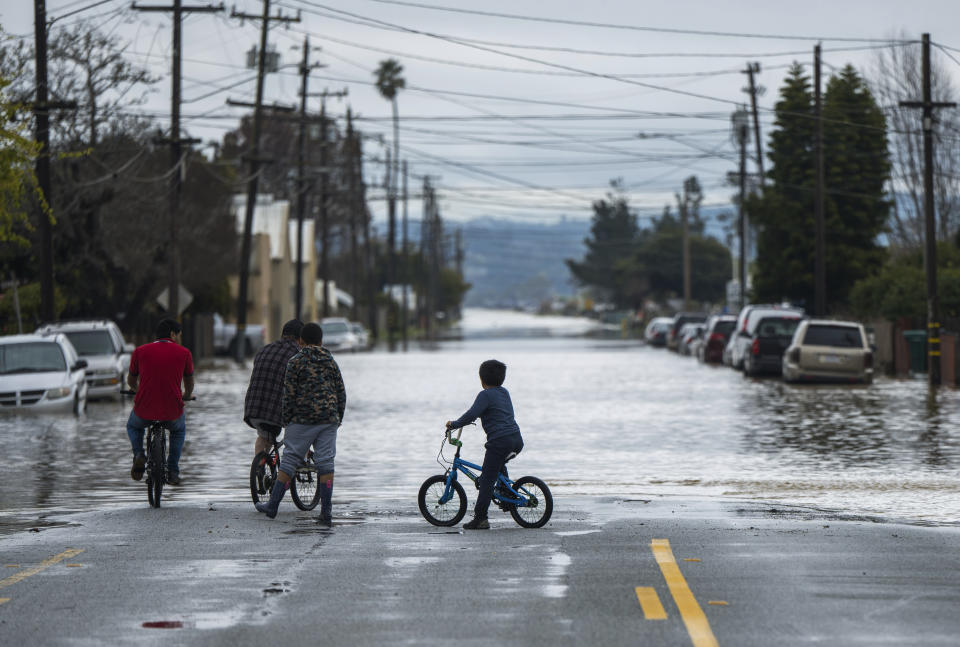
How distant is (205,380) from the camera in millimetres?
43312

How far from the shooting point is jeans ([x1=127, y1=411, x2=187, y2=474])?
14.7 metres

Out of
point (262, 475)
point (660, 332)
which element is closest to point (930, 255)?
point (262, 475)

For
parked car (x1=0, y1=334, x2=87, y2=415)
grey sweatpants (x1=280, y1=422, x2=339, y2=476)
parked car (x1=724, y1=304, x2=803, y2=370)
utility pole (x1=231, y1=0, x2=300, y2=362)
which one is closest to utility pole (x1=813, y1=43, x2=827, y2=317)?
parked car (x1=724, y1=304, x2=803, y2=370)

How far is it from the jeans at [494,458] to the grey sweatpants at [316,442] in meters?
1.36

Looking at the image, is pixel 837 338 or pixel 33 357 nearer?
pixel 33 357

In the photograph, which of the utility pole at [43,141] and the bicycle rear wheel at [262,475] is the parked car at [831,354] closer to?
the utility pole at [43,141]

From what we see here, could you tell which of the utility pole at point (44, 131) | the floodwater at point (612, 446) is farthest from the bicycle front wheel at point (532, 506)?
the utility pole at point (44, 131)

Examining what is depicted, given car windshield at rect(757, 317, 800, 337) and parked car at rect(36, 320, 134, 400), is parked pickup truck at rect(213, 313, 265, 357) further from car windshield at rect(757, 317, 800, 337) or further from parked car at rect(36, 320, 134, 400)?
parked car at rect(36, 320, 134, 400)

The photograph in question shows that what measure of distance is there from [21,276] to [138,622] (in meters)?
37.1

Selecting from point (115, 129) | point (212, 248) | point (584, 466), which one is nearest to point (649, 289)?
point (212, 248)

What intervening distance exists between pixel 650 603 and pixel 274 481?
591 centimetres

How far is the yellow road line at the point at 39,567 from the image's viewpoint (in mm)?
10281

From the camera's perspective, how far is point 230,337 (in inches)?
2571

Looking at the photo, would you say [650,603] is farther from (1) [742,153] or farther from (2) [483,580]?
(1) [742,153]
